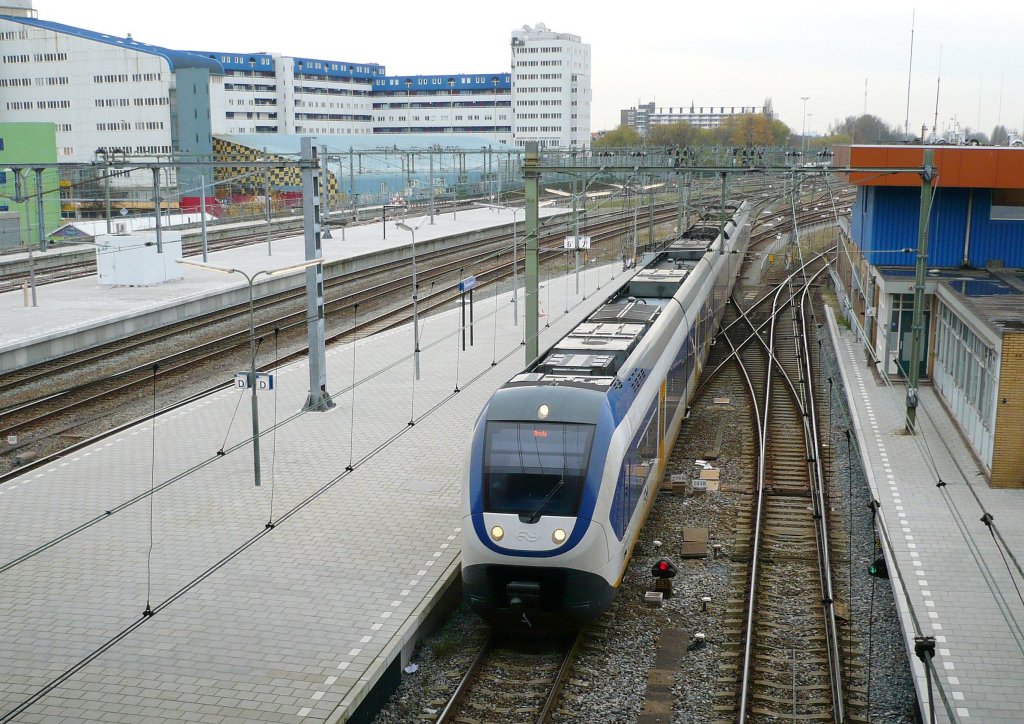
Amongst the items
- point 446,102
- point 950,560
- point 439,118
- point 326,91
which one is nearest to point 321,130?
point 326,91

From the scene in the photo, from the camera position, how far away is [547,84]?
114 m

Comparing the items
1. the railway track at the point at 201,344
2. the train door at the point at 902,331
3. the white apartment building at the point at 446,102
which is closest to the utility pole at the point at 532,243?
the railway track at the point at 201,344

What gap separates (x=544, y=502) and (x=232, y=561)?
417 centimetres

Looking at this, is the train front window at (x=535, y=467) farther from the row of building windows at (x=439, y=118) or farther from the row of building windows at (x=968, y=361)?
the row of building windows at (x=439, y=118)

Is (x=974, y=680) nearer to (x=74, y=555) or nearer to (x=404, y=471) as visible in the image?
(x=404, y=471)

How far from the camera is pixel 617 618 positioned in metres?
10.8

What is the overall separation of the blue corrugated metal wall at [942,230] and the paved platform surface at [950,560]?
3.92 m

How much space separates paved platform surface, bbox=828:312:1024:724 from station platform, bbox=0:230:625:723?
4.87 m

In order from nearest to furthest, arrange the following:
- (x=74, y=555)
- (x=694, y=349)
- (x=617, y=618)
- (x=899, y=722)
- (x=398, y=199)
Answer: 1. (x=899, y=722)
2. (x=617, y=618)
3. (x=74, y=555)
4. (x=694, y=349)
5. (x=398, y=199)

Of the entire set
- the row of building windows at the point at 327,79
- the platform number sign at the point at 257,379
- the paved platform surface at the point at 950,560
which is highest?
the row of building windows at the point at 327,79

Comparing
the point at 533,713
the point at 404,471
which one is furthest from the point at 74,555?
the point at 533,713

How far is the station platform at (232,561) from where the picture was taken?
8.95 meters

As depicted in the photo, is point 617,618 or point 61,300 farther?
point 61,300

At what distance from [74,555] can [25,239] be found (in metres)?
36.4
